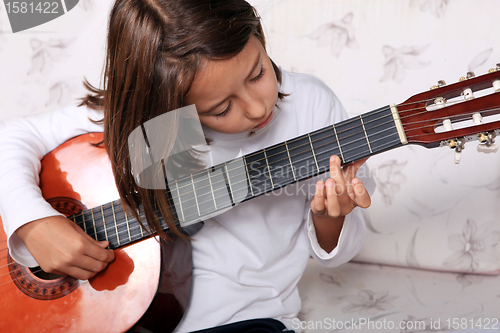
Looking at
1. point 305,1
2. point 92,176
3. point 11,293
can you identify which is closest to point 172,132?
point 92,176

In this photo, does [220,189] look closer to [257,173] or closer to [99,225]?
[257,173]

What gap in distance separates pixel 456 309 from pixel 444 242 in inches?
8.2

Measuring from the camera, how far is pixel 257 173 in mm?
691

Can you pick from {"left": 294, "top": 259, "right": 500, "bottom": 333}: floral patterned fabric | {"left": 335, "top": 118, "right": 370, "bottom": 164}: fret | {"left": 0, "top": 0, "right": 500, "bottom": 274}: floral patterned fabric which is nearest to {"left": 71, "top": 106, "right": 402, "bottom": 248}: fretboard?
{"left": 335, "top": 118, "right": 370, "bottom": 164}: fret

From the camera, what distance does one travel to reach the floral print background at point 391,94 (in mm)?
930

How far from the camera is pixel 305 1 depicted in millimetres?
1121

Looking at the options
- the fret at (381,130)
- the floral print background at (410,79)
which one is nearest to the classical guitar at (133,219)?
the fret at (381,130)

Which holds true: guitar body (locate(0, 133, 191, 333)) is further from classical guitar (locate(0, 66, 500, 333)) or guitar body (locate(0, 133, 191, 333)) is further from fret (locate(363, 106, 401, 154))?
fret (locate(363, 106, 401, 154))

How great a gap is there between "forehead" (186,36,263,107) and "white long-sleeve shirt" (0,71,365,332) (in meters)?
0.16

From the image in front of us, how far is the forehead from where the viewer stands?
1.92 feet

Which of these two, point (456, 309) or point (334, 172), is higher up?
point (334, 172)

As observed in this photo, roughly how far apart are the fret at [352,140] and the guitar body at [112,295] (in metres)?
0.37

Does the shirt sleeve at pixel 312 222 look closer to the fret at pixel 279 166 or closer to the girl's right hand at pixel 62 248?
the fret at pixel 279 166

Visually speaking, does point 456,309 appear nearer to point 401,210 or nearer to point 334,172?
point 401,210
